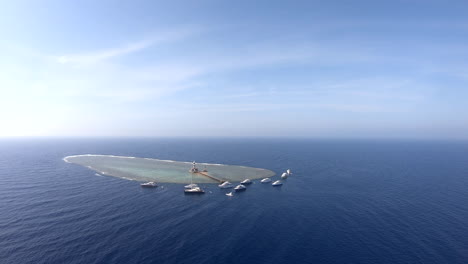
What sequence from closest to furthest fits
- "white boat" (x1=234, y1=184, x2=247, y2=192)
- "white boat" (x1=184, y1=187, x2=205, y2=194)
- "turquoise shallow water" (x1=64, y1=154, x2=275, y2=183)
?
1. "white boat" (x1=184, y1=187, x2=205, y2=194)
2. "white boat" (x1=234, y1=184, x2=247, y2=192)
3. "turquoise shallow water" (x1=64, y1=154, x2=275, y2=183)

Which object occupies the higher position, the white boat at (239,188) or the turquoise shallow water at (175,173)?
the turquoise shallow water at (175,173)

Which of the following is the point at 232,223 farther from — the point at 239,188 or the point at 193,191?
the point at 239,188

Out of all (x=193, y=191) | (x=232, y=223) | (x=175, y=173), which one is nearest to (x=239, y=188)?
(x=193, y=191)

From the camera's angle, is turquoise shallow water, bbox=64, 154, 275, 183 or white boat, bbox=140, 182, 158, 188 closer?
white boat, bbox=140, 182, 158, 188

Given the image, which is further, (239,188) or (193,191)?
(239,188)

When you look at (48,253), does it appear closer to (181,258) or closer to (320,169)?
(181,258)

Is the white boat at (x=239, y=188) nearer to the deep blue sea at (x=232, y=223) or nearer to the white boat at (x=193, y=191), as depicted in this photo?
the deep blue sea at (x=232, y=223)

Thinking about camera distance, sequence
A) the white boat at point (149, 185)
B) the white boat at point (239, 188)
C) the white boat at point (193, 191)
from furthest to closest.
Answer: the white boat at point (149, 185) < the white boat at point (239, 188) < the white boat at point (193, 191)

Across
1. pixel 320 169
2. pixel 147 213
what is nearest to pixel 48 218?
pixel 147 213

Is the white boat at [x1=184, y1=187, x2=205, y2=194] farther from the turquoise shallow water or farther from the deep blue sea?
the turquoise shallow water

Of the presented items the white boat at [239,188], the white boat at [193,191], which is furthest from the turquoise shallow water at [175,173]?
the white boat at [193,191]

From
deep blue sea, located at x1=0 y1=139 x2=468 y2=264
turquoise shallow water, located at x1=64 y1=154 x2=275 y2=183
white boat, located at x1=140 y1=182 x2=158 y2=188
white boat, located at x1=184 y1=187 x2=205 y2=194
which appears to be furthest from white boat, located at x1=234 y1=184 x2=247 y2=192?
white boat, located at x1=140 y1=182 x2=158 y2=188
